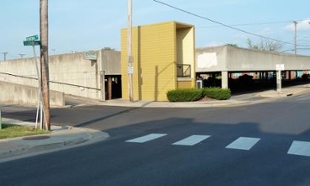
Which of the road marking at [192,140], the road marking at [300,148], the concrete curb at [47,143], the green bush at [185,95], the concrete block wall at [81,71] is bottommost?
the concrete curb at [47,143]

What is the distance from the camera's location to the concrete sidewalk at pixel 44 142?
1014 cm

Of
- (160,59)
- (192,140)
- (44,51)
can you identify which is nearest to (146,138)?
(192,140)

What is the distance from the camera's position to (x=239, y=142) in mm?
10633

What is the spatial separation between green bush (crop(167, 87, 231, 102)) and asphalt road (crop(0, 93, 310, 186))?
515 inches

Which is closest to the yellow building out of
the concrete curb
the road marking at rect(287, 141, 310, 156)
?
the concrete curb

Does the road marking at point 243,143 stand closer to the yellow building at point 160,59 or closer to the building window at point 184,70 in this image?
the yellow building at point 160,59

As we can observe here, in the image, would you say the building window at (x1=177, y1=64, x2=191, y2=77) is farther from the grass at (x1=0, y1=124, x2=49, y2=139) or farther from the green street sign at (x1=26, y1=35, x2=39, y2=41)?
→ the green street sign at (x1=26, y1=35, x2=39, y2=41)

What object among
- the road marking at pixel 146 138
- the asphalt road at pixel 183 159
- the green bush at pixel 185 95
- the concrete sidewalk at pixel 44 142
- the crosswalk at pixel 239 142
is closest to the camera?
the asphalt road at pixel 183 159

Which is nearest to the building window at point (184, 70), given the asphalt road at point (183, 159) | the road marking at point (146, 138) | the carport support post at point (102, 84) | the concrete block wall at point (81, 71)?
the concrete block wall at point (81, 71)

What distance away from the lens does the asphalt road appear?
6934 mm

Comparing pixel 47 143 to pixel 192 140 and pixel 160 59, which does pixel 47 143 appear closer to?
pixel 192 140

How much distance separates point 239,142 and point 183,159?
2.68m

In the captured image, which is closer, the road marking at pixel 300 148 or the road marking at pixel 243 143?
the road marking at pixel 300 148

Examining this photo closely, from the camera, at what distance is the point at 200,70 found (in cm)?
3388
